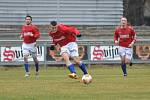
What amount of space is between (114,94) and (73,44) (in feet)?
16.5

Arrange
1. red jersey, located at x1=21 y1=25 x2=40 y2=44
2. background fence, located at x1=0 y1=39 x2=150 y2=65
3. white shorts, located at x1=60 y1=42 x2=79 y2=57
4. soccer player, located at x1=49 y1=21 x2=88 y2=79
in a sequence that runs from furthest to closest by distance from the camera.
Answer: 1. background fence, located at x1=0 y1=39 x2=150 y2=65
2. red jersey, located at x1=21 y1=25 x2=40 y2=44
3. white shorts, located at x1=60 y1=42 x2=79 y2=57
4. soccer player, located at x1=49 y1=21 x2=88 y2=79

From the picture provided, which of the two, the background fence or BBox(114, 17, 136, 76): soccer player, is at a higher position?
BBox(114, 17, 136, 76): soccer player

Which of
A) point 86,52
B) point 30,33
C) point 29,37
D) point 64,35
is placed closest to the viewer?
point 64,35

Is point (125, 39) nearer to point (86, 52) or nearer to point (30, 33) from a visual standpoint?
point (30, 33)

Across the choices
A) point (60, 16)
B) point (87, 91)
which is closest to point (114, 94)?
point (87, 91)

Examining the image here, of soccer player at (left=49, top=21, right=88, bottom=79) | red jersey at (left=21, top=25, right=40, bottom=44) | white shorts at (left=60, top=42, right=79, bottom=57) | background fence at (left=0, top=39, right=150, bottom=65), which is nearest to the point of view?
soccer player at (left=49, top=21, right=88, bottom=79)

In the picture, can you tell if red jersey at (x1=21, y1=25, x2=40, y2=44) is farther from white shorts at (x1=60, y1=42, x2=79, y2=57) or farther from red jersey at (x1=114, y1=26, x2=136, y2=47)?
white shorts at (x1=60, y1=42, x2=79, y2=57)

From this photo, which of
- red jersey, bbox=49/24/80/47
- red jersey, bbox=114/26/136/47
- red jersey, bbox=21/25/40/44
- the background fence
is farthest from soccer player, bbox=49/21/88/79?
the background fence

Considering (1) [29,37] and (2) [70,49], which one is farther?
(1) [29,37]

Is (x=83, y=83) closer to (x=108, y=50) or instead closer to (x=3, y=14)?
(x=108, y=50)

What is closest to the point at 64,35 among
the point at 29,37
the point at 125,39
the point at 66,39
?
the point at 66,39

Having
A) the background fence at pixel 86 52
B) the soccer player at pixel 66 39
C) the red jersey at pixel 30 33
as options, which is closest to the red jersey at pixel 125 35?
the red jersey at pixel 30 33

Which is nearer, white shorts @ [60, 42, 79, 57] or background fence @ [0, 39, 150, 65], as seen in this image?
white shorts @ [60, 42, 79, 57]

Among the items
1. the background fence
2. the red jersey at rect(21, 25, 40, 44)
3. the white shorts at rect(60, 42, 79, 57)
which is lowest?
the background fence
